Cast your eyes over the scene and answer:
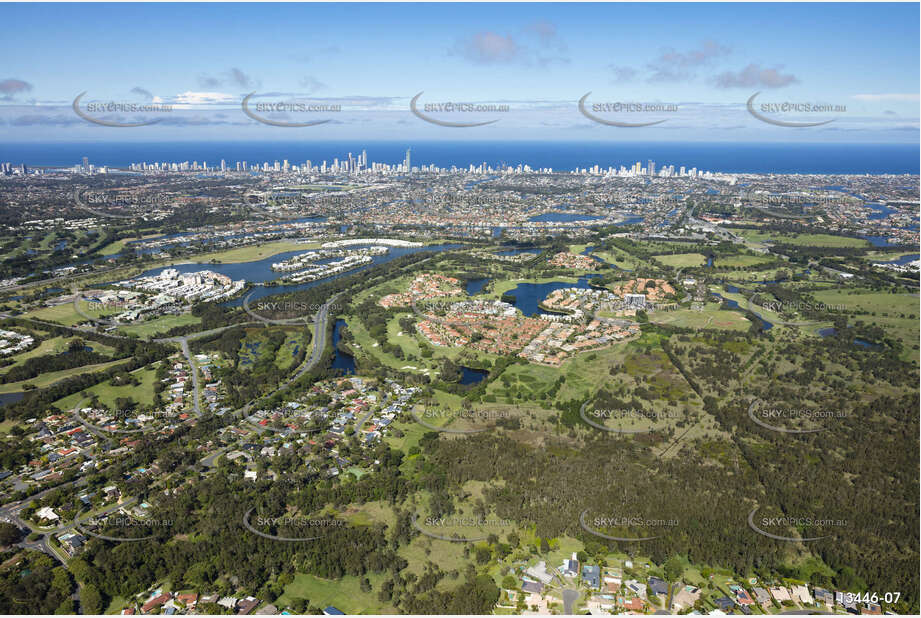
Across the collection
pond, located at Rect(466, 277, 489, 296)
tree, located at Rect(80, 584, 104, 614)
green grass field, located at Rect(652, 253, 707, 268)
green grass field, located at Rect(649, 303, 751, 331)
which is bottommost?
tree, located at Rect(80, 584, 104, 614)

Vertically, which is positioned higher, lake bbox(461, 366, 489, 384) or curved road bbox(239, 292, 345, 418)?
lake bbox(461, 366, 489, 384)

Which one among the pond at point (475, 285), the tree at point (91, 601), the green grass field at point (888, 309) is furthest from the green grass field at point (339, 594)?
the green grass field at point (888, 309)

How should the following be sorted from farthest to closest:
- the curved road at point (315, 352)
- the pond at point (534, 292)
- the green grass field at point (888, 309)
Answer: the pond at point (534, 292)
the green grass field at point (888, 309)
the curved road at point (315, 352)

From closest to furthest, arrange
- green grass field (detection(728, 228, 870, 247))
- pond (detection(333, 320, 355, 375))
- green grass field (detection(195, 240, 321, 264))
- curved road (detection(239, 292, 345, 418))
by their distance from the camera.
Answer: curved road (detection(239, 292, 345, 418)), pond (detection(333, 320, 355, 375)), green grass field (detection(195, 240, 321, 264)), green grass field (detection(728, 228, 870, 247))

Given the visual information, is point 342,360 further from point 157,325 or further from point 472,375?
point 157,325

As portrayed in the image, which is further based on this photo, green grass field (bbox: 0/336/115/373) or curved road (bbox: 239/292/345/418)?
green grass field (bbox: 0/336/115/373)

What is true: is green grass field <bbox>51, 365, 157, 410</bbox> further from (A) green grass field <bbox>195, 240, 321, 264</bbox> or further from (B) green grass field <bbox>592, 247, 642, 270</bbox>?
(B) green grass field <bbox>592, 247, 642, 270</bbox>

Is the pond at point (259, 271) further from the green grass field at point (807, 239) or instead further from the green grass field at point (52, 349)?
the green grass field at point (807, 239)

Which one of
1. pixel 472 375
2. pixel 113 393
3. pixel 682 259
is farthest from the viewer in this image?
pixel 682 259

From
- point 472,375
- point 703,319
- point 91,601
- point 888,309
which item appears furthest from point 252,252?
point 888,309

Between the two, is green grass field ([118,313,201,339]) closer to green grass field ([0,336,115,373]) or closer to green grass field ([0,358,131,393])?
green grass field ([0,336,115,373])

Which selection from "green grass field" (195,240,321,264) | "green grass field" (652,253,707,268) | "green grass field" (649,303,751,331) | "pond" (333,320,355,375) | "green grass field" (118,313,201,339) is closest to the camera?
"pond" (333,320,355,375)

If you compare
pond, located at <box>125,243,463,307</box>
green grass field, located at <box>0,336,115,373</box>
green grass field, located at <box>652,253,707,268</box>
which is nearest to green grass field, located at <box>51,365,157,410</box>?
green grass field, located at <box>0,336,115,373</box>

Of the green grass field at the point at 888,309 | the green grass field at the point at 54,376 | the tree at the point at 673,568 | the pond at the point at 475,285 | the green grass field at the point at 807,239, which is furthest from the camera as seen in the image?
the green grass field at the point at 807,239
